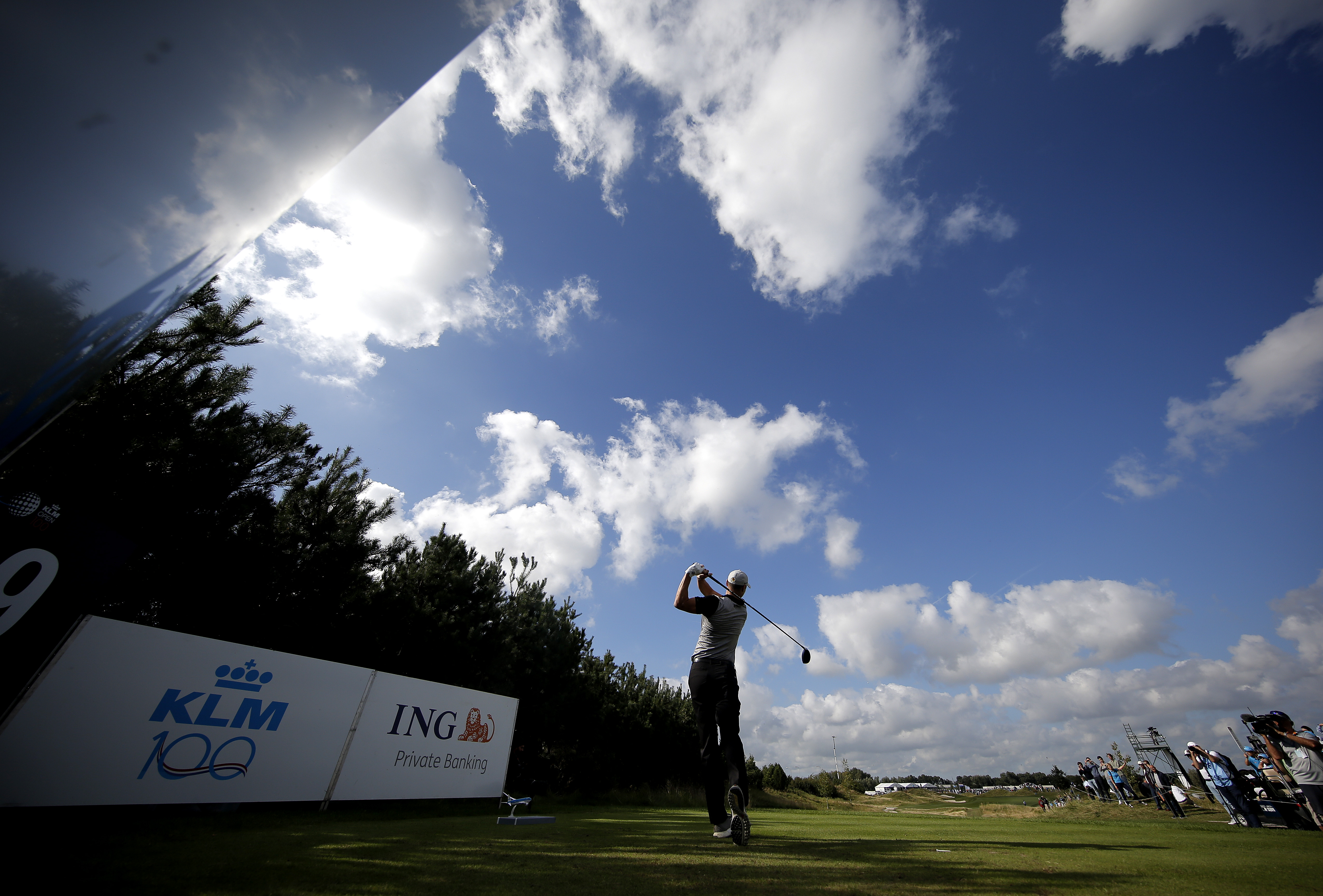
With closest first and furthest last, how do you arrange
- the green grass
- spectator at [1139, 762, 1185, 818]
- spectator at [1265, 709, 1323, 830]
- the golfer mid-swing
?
the green grass < the golfer mid-swing < spectator at [1265, 709, 1323, 830] < spectator at [1139, 762, 1185, 818]

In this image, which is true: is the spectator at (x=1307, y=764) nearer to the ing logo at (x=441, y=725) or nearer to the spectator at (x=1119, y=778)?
the spectator at (x=1119, y=778)

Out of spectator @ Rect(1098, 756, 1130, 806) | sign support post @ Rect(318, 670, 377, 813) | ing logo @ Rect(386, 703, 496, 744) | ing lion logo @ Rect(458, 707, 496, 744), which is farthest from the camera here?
spectator @ Rect(1098, 756, 1130, 806)

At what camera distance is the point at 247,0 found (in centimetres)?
71

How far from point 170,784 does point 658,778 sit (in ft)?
60.0

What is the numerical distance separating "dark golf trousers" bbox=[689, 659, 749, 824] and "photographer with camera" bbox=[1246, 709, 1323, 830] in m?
8.10

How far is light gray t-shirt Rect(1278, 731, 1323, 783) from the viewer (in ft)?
21.9

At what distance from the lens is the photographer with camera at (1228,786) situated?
8.15m

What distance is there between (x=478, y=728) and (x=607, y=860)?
872 centimetres

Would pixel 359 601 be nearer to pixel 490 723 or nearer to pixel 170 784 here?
pixel 490 723

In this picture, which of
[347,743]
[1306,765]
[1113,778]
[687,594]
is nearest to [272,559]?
[347,743]

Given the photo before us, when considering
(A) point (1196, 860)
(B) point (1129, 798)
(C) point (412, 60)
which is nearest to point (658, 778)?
(B) point (1129, 798)

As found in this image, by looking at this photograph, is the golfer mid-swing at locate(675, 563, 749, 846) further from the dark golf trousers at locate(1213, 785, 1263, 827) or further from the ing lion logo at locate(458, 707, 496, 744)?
the dark golf trousers at locate(1213, 785, 1263, 827)

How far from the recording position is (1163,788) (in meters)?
12.0

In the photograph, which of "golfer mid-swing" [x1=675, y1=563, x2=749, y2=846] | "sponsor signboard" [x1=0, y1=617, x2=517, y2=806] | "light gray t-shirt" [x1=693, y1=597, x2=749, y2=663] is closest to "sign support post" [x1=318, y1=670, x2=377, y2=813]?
"sponsor signboard" [x1=0, y1=617, x2=517, y2=806]
